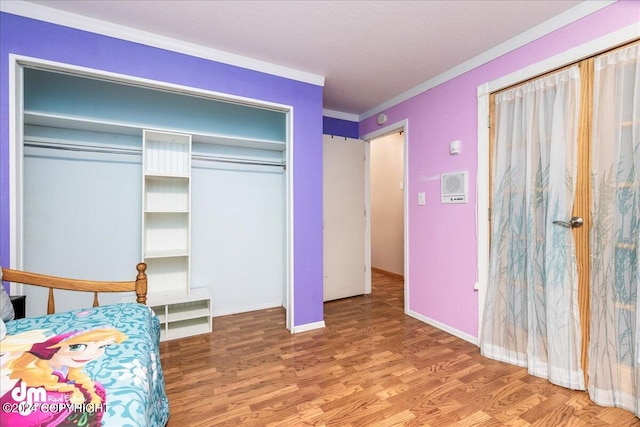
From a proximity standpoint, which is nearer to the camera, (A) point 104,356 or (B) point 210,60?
(A) point 104,356

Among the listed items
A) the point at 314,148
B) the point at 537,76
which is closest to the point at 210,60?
the point at 314,148

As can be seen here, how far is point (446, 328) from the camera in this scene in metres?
2.76

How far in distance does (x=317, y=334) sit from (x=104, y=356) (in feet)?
6.39

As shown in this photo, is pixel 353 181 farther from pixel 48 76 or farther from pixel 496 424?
pixel 48 76

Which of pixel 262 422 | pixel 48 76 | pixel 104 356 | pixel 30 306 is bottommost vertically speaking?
pixel 262 422

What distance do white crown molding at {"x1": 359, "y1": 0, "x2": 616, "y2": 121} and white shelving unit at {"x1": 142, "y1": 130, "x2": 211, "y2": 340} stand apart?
2478 millimetres

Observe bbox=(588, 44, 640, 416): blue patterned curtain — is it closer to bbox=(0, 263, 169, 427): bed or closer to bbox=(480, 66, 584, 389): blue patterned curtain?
bbox=(480, 66, 584, 389): blue patterned curtain

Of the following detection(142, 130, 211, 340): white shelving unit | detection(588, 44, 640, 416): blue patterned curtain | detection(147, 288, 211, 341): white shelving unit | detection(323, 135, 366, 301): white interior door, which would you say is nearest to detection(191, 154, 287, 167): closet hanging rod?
detection(142, 130, 211, 340): white shelving unit

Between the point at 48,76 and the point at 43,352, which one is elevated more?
the point at 48,76

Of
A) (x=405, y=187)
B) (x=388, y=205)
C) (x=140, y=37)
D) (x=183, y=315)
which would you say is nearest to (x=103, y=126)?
(x=140, y=37)

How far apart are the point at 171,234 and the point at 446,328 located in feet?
9.68

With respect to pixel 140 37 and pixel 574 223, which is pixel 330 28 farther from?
pixel 574 223

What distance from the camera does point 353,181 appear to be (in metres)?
3.89

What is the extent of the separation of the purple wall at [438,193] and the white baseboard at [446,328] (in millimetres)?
32
